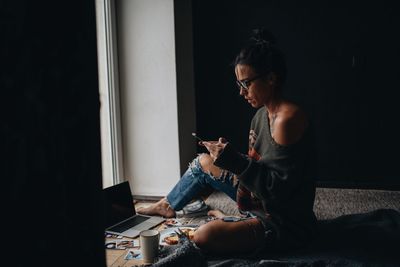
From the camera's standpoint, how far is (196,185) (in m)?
2.38

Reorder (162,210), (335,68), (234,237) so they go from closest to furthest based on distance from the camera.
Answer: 1. (234,237)
2. (162,210)
3. (335,68)

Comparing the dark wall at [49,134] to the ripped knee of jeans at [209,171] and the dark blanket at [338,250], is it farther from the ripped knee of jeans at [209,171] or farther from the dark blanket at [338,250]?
the ripped knee of jeans at [209,171]

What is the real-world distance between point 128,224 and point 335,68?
7.24 feet

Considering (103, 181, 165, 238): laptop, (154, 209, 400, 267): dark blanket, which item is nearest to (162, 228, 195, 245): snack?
(154, 209, 400, 267): dark blanket

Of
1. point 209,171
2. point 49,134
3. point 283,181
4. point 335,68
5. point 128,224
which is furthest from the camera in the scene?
point 335,68

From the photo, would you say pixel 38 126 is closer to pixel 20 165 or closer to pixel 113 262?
pixel 20 165

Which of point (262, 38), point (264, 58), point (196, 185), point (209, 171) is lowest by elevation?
point (196, 185)

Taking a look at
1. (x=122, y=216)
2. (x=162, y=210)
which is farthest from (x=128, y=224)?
(x=162, y=210)

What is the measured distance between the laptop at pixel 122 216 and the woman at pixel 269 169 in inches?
23.9

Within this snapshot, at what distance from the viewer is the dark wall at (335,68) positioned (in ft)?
10.5

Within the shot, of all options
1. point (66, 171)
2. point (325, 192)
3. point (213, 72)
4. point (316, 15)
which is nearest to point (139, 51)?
point (213, 72)

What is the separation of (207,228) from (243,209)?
0.26 meters

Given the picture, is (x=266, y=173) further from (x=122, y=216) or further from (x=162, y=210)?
(x=122, y=216)

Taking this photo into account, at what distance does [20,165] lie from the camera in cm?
45
